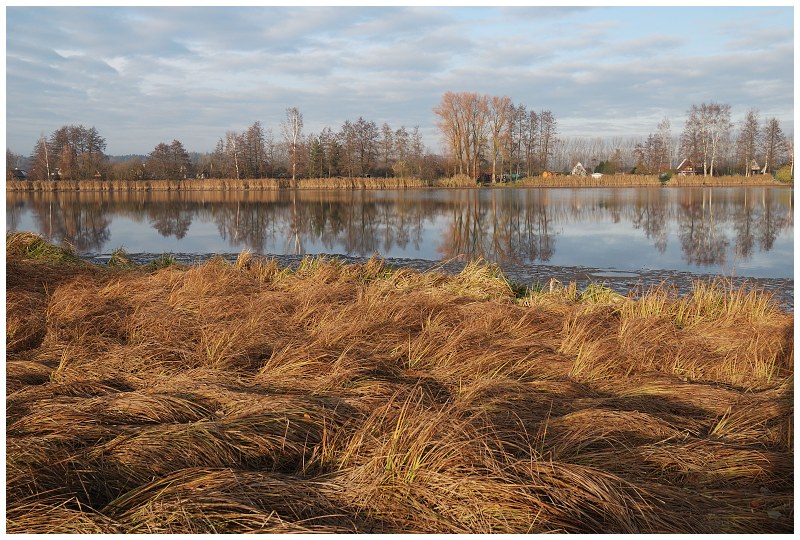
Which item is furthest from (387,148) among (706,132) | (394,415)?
(394,415)

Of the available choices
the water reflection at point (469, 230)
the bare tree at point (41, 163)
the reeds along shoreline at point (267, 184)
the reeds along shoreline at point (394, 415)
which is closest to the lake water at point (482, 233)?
the water reflection at point (469, 230)

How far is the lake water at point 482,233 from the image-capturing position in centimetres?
1162

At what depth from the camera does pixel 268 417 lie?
3.26m

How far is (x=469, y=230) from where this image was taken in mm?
17062

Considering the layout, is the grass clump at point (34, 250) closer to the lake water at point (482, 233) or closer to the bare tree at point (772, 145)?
the lake water at point (482, 233)

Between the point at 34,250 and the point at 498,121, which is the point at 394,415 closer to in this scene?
the point at 34,250

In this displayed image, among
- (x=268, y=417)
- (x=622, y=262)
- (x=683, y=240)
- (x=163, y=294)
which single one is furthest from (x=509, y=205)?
(x=268, y=417)

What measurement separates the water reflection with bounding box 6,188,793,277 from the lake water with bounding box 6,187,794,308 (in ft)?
0.11

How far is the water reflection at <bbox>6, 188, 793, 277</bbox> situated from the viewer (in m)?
12.7

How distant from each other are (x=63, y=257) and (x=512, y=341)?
7.66 meters

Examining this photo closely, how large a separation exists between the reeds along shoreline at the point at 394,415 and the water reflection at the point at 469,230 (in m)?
6.31

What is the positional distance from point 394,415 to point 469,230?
46.1 ft

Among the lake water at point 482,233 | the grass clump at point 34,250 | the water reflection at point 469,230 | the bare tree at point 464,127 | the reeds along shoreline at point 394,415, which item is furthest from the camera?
the bare tree at point 464,127

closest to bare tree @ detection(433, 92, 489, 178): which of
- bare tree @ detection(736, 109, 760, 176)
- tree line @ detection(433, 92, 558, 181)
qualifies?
tree line @ detection(433, 92, 558, 181)
